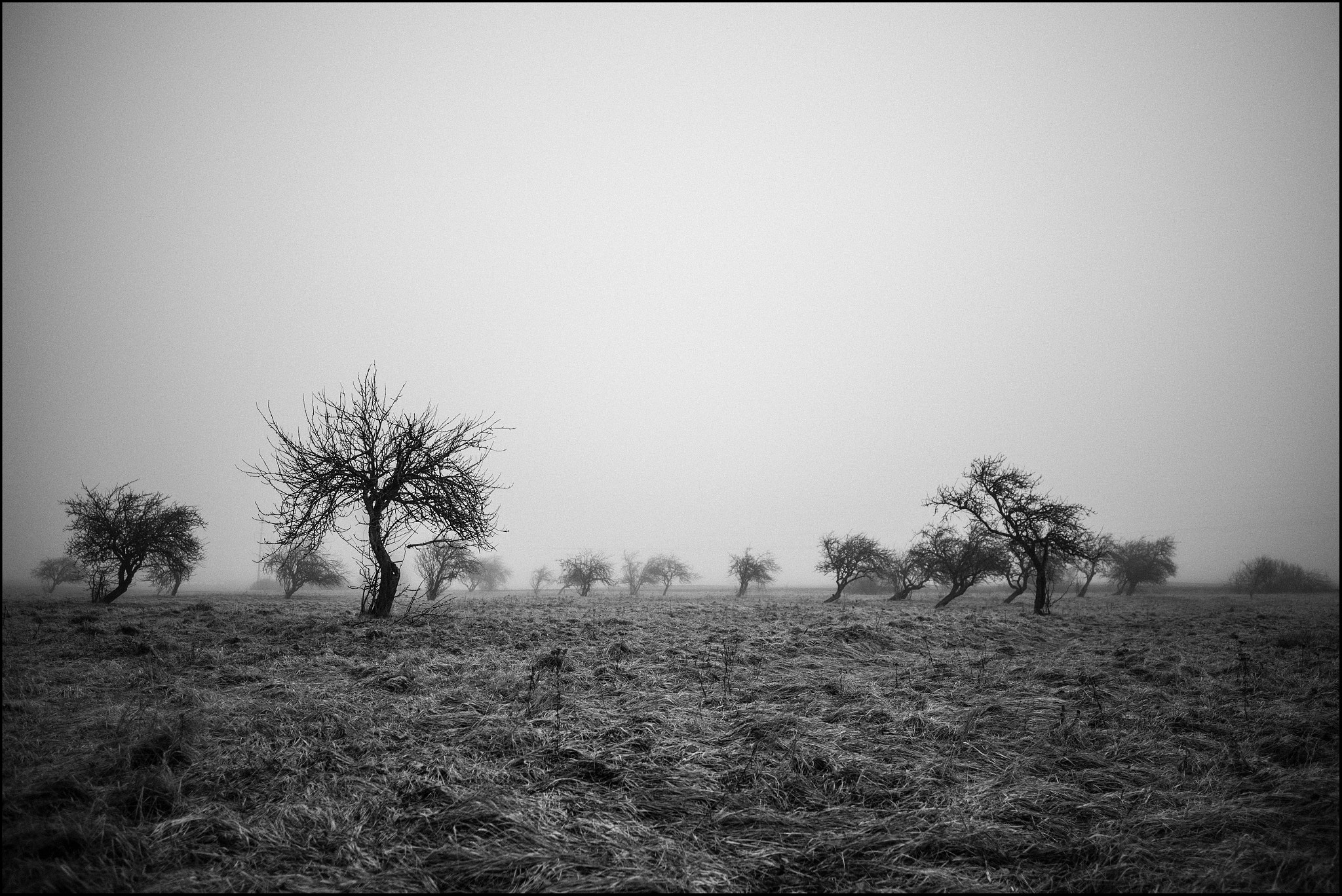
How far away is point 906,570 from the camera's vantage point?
40.8 metres

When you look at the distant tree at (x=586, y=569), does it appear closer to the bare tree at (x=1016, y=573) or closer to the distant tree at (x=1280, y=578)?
the bare tree at (x=1016, y=573)

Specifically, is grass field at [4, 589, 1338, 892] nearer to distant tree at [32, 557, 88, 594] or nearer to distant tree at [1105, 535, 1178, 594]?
distant tree at [32, 557, 88, 594]

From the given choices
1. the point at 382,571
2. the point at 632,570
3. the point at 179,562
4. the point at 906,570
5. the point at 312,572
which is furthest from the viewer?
the point at 632,570

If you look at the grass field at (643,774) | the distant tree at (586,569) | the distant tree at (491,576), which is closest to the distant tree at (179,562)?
the grass field at (643,774)

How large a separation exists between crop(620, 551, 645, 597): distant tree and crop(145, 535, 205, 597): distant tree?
5277cm

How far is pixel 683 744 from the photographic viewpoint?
4.60m

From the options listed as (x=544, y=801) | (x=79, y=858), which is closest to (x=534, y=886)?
(x=544, y=801)

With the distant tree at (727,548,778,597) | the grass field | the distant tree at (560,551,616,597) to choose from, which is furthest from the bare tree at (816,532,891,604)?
the grass field

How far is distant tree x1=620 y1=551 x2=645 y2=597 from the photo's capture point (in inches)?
2886

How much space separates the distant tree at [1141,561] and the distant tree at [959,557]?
36.5 metres

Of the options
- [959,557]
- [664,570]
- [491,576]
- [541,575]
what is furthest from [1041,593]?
[491,576]

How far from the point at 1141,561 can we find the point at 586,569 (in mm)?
67505

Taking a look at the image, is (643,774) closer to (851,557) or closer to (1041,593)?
(1041,593)

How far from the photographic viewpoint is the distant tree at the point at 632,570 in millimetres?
73312
